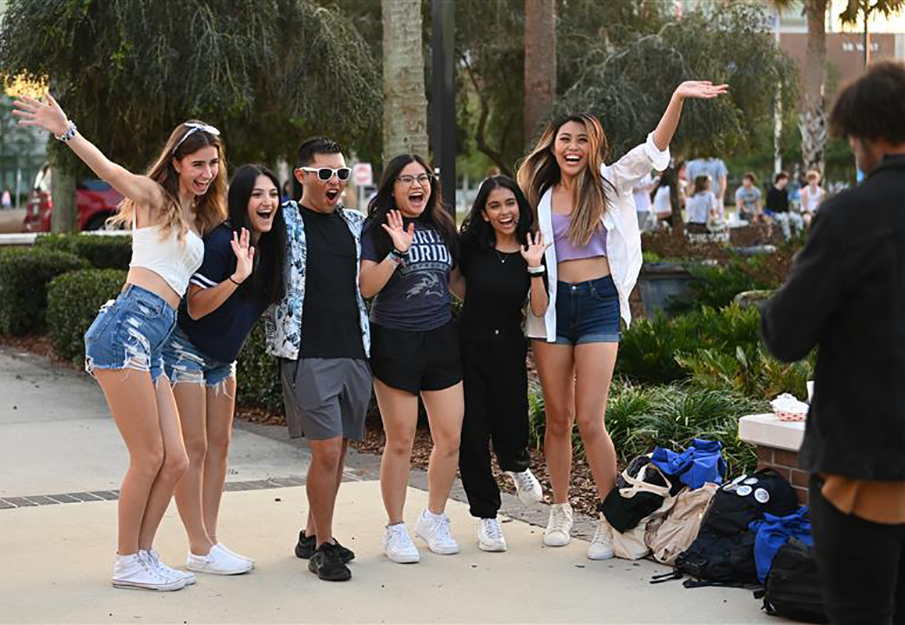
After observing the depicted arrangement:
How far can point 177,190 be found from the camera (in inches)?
221

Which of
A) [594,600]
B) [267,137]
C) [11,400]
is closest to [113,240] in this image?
[267,137]

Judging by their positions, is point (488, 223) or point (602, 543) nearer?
point (602, 543)

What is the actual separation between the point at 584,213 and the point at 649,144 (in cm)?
43

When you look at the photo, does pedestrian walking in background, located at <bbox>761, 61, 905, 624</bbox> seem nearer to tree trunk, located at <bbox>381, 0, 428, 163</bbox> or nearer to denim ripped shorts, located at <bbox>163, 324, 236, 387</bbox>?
denim ripped shorts, located at <bbox>163, 324, 236, 387</bbox>

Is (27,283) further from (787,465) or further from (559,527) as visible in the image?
(787,465)

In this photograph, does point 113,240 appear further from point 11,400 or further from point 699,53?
point 699,53

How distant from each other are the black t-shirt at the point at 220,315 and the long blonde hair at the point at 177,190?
8 cm

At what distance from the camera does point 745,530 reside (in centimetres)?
570

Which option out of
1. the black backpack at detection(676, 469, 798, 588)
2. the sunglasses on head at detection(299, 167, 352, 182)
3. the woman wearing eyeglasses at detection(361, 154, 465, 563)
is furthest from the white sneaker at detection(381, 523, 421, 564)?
the sunglasses on head at detection(299, 167, 352, 182)

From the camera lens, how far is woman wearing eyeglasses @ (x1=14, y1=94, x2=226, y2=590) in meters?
5.38

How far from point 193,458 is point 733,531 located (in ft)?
7.54

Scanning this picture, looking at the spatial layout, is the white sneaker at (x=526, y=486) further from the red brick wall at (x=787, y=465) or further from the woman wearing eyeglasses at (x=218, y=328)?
the woman wearing eyeglasses at (x=218, y=328)

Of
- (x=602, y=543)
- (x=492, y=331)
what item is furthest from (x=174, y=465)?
(x=602, y=543)

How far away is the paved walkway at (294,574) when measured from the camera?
534cm
